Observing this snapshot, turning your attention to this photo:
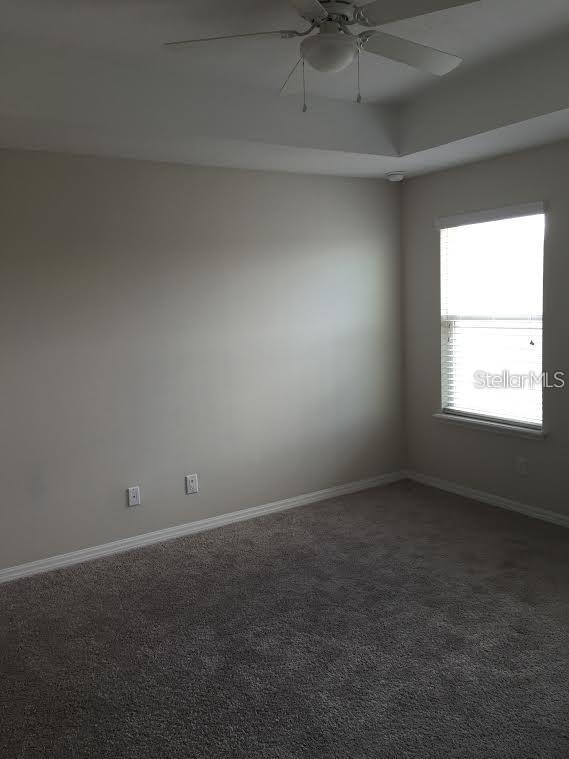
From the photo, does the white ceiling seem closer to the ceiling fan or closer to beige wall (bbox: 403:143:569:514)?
the ceiling fan

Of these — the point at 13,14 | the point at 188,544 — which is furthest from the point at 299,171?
the point at 188,544

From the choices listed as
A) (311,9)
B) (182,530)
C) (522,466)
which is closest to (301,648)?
(182,530)

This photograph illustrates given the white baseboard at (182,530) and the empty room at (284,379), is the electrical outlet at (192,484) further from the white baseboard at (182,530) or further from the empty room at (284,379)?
the white baseboard at (182,530)

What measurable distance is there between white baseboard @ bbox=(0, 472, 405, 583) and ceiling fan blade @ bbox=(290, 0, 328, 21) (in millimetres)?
3019

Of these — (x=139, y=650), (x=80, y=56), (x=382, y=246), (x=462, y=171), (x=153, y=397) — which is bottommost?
(x=139, y=650)

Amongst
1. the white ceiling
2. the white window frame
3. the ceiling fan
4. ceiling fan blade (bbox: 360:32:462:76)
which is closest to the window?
the white window frame

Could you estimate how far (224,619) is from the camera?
304 cm

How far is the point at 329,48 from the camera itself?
2.26m

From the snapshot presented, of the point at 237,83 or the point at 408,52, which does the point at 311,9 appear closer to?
the point at 408,52

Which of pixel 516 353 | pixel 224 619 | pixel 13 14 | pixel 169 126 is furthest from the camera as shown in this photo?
pixel 516 353

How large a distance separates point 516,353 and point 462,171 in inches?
52.4

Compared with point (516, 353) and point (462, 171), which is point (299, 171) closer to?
point (462, 171)

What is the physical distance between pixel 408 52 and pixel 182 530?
3040 millimetres

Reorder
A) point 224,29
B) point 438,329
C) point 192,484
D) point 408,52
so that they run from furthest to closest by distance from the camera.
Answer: point 438,329 → point 192,484 → point 224,29 → point 408,52
